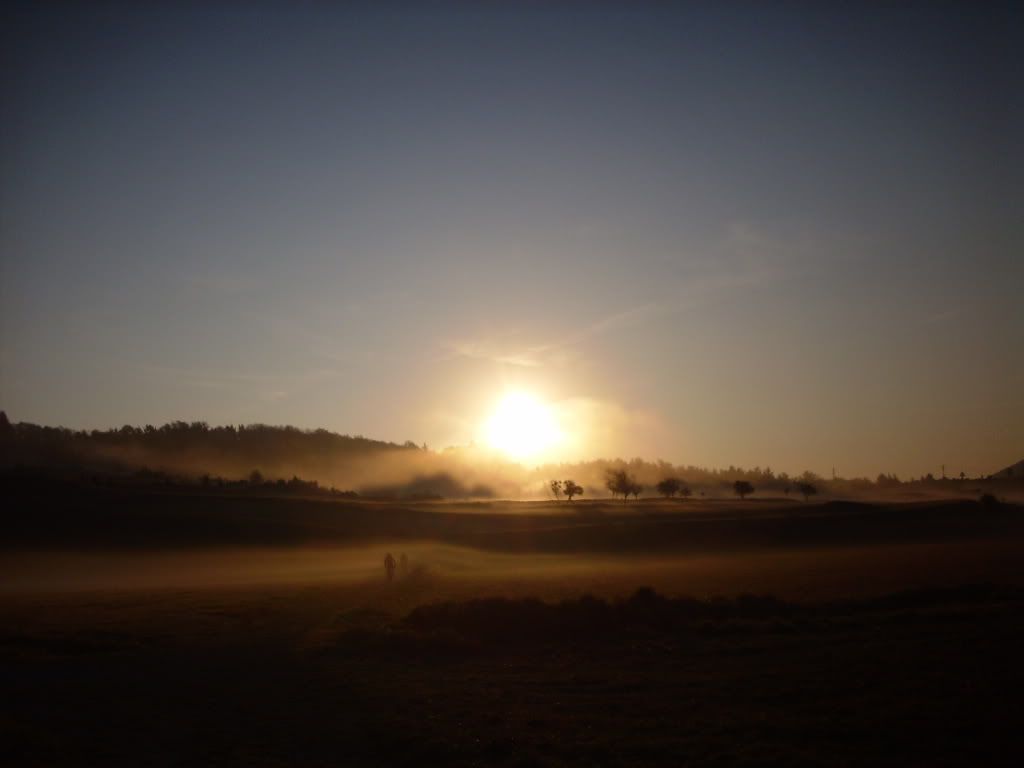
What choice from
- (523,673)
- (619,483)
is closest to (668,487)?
(619,483)

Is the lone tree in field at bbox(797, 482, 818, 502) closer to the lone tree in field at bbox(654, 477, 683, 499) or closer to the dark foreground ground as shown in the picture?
the lone tree in field at bbox(654, 477, 683, 499)

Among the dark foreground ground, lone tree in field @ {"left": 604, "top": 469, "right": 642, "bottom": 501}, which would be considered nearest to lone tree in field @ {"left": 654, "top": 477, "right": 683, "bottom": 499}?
lone tree in field @ {"left": 604, "top": 469, "right": 642, "bottom": 501}

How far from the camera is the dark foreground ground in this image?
1490cm

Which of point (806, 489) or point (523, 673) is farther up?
point (806, 489)

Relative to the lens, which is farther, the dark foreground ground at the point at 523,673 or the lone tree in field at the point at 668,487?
the lone tree in field at the point at 668,487

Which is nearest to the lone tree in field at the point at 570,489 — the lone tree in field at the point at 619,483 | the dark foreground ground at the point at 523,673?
the lone tree in field at the point at 619,483

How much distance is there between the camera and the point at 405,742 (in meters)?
15.3

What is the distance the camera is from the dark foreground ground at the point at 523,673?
1490cm

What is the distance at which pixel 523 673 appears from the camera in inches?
815

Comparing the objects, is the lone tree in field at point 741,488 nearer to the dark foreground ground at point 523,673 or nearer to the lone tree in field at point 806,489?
the lone tree in field at point 806,489

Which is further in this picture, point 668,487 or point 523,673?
point 668,487

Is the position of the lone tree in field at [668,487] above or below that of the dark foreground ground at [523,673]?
above

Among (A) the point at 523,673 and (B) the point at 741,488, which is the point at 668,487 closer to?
(B) the point at 741,488

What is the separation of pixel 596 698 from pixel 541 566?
38913 millimetres
